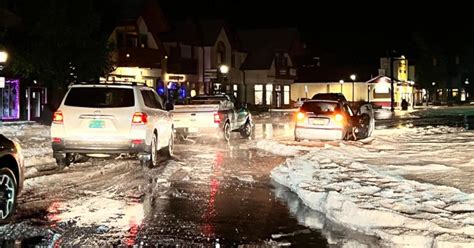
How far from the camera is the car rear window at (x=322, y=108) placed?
872 inches

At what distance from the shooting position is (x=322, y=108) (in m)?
22.3

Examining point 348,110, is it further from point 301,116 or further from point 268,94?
point 268,94

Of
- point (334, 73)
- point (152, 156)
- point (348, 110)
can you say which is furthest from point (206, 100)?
point (334, 73)

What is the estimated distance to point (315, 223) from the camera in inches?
360

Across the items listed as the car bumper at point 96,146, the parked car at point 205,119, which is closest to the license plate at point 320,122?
the parked car at point 205,119

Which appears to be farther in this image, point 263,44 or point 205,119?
point 263,44

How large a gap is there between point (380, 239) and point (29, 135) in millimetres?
18238

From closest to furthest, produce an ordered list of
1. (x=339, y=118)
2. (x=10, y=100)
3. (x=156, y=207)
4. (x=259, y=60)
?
(x=156, y=207)
(x=339, y=118)
(x=10, y=100)
(x=259, y=60)

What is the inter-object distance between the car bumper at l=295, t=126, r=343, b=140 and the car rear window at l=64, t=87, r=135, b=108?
30.1ft

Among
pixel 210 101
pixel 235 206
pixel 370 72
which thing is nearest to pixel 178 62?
pixel 210 101

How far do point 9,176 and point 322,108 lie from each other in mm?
14583

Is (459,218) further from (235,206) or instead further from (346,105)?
(346,105)

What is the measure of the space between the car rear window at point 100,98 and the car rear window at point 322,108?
935 centimetres

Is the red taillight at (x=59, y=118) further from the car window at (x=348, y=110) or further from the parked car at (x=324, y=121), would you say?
the car window at (x=348, y=110)
